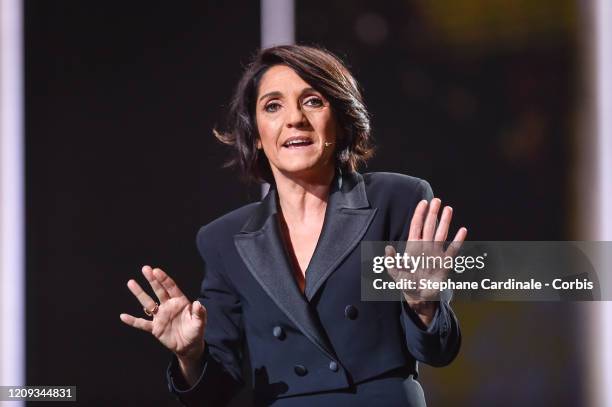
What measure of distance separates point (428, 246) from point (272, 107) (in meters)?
0.46

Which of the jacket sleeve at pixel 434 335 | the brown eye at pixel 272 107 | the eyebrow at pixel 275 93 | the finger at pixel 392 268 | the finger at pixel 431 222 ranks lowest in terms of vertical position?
the jacket sleeve at pixel 434 335

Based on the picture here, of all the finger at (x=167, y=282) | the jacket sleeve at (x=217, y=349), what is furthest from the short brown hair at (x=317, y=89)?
the finger at (x=167, y=282)

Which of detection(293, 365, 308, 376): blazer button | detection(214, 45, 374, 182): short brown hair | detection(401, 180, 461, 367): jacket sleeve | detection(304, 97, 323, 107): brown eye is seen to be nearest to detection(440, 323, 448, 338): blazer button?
detection(401, 180, 461, 367): jacket sleeve

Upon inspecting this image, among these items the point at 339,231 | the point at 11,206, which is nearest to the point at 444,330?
the point at 339,231

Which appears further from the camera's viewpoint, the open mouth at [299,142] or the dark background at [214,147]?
the dark background at [214,147]

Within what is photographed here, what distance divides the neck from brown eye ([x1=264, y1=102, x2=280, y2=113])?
13 centimetres

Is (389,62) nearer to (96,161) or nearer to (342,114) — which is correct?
(342,114)

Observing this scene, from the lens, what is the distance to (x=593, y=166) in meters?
1.70

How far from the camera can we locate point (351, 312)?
139 cm

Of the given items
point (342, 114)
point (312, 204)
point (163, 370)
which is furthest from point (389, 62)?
point (163, 370)

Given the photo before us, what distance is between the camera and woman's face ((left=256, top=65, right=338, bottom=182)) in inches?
58.2

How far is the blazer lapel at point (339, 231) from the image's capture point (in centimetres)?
141

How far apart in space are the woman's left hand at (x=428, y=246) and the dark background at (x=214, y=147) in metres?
0.45

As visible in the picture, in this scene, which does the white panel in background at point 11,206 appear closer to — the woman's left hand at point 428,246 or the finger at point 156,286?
the finger at point 156,286
